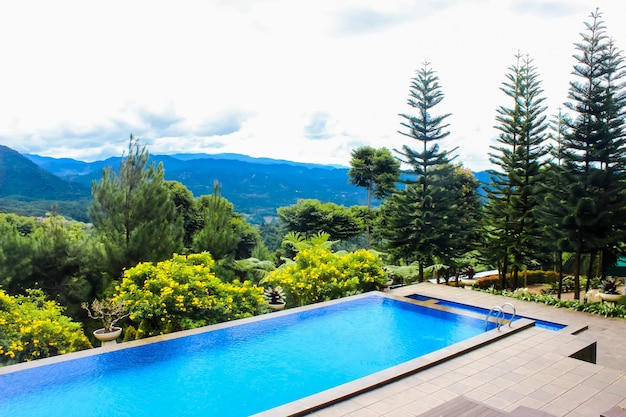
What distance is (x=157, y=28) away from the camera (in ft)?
26.1

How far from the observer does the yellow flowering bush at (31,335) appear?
19.6 ft

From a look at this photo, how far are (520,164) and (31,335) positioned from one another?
1121cm

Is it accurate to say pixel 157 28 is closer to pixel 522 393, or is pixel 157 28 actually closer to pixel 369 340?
pixel 369 340

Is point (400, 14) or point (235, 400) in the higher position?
point (400, 14)

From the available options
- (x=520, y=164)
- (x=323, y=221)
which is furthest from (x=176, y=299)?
(x=323, y=221)

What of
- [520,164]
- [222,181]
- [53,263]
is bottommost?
[53,263]

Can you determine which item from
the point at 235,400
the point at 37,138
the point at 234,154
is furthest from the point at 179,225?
the point at 234,154

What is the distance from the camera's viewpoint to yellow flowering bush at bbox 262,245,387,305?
29.7 feet

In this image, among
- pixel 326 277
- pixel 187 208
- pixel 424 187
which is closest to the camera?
pixel 326 277

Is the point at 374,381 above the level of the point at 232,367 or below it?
above

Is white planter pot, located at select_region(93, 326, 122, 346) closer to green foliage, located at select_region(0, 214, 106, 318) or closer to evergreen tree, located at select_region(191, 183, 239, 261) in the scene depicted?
Answer: green foliage, located at select_region(0, 214, 106, 318)

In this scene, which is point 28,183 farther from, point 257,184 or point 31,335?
point 257,184

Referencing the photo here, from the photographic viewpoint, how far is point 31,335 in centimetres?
618

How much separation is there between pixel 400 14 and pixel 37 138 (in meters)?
9.91
